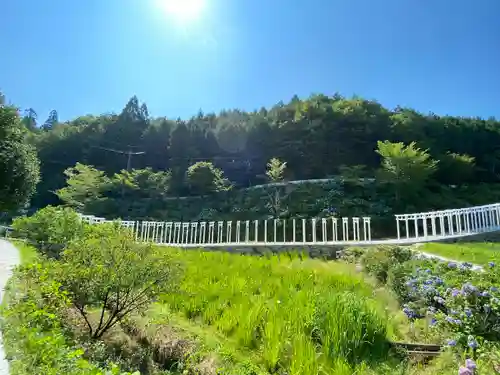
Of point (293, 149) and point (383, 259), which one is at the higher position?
point (293, 149)

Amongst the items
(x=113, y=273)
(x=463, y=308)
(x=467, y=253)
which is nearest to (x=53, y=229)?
(x=113, y=273)

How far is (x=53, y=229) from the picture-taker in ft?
25.2

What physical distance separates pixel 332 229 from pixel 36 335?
46.6 feet

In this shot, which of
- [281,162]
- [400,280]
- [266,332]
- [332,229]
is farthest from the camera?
[281,162]

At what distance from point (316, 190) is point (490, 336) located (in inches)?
691

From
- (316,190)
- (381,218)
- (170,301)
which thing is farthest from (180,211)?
(170,301)

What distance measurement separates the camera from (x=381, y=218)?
1594 cm

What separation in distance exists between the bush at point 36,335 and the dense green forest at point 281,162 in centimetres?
1546

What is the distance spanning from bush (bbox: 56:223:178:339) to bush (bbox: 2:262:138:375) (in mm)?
218

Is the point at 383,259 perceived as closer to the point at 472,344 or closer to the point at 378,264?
the point at 378,264

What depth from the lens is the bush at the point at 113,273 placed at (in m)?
3.60

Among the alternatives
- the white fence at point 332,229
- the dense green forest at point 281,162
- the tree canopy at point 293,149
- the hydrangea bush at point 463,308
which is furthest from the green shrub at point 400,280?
the tree canopy at point 293,149

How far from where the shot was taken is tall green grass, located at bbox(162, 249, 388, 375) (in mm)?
3115

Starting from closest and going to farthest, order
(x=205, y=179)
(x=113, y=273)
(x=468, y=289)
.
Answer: (x=468, y=289) < (x=113, y=273) < (x=205, y=179)
